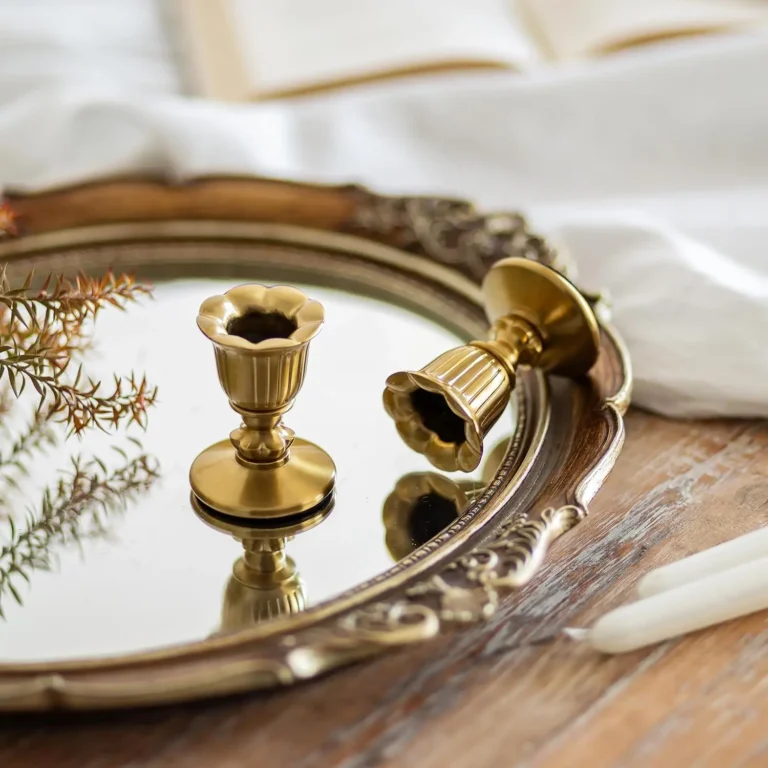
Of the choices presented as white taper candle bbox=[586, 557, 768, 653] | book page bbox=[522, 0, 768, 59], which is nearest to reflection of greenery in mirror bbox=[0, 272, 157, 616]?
white taper candle bbox=[586, 557, 768, 653]

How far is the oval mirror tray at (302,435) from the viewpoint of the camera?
1.27ft

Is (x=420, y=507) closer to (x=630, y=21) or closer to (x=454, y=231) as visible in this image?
(x=454, y=231)

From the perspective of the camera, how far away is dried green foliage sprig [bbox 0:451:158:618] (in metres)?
0.46

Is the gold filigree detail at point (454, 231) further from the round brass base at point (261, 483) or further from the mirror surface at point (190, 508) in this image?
the round brass base at point (261, 483)

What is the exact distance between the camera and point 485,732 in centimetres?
40

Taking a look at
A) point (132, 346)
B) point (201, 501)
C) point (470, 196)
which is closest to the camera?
point (201, 501)

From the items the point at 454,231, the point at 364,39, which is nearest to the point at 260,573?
the point at 454,231

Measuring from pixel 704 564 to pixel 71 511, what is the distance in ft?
0.94

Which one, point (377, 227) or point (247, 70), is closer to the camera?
point (377, 227)

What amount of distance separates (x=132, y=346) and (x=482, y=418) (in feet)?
0.78

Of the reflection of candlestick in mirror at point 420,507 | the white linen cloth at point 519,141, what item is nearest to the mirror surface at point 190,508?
the reflection of candlestick in mirror at point 420,507

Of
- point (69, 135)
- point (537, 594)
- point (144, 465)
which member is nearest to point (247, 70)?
point (69, 135)

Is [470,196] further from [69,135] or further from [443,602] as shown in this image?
[443,602]

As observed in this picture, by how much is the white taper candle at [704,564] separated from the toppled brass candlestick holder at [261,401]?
0.15m
